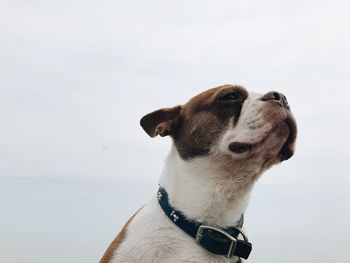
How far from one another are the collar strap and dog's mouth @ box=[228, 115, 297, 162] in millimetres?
841

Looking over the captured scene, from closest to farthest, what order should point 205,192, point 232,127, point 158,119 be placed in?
point 205,192
point 232,127
point 158,119

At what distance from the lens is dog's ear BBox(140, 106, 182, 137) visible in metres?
5.36

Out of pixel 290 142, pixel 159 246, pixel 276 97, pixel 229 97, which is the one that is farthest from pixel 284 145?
pixel 159 246

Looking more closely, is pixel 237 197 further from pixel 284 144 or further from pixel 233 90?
pixel 233 90

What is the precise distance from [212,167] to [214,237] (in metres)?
0.84

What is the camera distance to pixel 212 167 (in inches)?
186

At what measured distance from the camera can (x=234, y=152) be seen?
463cm

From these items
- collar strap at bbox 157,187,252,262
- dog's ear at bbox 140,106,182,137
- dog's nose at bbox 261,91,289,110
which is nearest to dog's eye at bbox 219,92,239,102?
dog's nose at bbox 261,91,289,110

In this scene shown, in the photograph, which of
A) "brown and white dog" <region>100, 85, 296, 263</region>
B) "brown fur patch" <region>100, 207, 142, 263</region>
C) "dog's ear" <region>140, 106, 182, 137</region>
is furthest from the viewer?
"dog's ear" <region>140, 106, 182, 137</region>

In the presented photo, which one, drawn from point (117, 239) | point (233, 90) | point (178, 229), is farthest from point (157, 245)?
point (233, 90)

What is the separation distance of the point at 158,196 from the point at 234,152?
0.97 metres

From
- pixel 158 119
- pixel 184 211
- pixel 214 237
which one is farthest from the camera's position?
pixel 158 119

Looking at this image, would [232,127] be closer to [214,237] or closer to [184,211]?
[184,211]

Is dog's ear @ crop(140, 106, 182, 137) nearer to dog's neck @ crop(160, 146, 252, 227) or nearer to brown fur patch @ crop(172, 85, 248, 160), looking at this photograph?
brown fur patch @ crop(172, 85, 248, 160)
